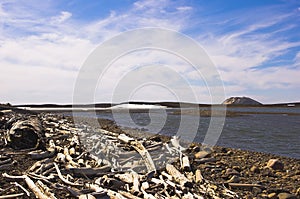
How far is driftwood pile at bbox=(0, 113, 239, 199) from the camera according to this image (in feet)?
22.7

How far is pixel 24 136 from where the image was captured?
1191cm

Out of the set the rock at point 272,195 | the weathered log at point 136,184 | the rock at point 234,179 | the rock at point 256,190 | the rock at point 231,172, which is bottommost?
the rock at point 272,195

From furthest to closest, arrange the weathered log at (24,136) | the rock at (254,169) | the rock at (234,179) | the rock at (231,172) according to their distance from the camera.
Result: 1. the weathered log at (24,136)
2. the rock at (254,169)
3. the rock at (231,172)
4. the rock at (234,179)

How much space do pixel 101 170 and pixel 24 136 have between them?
4.82m

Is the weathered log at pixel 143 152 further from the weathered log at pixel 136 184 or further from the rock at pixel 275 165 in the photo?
the rock at pixel 275 165

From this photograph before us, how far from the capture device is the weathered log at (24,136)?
38.6 feet

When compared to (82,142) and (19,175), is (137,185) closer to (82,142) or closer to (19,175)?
(19,175)

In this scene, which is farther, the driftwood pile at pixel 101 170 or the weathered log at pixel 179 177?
the weathered log at pixel 179 177

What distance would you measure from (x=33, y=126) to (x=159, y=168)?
18.8 feet

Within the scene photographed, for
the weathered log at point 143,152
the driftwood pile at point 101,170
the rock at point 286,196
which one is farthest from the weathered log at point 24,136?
the rock at point 286,196

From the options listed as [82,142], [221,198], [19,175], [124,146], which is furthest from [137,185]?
[82,142]

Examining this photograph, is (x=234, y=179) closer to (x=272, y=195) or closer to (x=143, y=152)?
(x=272, y=195)

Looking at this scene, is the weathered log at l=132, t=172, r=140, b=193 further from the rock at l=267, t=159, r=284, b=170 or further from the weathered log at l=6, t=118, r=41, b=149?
the rock at l=267, t=159, r=284, b=170

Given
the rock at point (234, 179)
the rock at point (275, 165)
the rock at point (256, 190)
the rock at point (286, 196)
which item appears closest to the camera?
the rock at point (286, 196)
